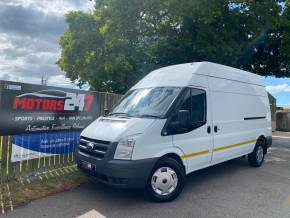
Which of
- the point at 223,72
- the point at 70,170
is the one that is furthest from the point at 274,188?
the point at 70,170

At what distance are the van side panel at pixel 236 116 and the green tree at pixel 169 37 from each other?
6.27m

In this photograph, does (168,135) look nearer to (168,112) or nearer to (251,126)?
(168,112)

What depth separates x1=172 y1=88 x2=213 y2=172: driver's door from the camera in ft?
16.6

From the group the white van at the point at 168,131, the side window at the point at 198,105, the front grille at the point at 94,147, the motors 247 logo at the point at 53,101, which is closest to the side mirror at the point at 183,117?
the white van at the point at 168,131

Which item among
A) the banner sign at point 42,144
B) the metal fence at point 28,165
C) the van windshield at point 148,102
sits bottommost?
the metal fence at point 28,165

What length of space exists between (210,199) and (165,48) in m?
11.0

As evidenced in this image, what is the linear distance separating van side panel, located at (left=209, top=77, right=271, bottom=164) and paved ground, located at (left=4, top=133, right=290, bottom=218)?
0.74 meters

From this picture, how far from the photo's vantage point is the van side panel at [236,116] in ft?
19.8

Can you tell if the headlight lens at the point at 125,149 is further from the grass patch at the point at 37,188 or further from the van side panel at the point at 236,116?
the van side panel at the point at 236,116

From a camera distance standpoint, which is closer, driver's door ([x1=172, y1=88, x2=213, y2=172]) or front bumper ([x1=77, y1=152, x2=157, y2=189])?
front bumper ([x1=77, y1=152, x2=157, y2=189])

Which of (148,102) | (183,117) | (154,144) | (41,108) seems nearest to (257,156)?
(183,117)

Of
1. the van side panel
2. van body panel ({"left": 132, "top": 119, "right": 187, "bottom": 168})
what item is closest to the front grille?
van body panel ({"left": 132, "top": 119, "right": 187, "bottom": 168})

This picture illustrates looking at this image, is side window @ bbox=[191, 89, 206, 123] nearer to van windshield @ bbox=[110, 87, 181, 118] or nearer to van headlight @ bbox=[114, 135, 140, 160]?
van windshield @ bbox=[110, 87, 181, 118]

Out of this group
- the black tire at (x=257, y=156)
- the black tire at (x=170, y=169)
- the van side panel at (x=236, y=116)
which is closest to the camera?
the black tire at (x=170, y=169)
